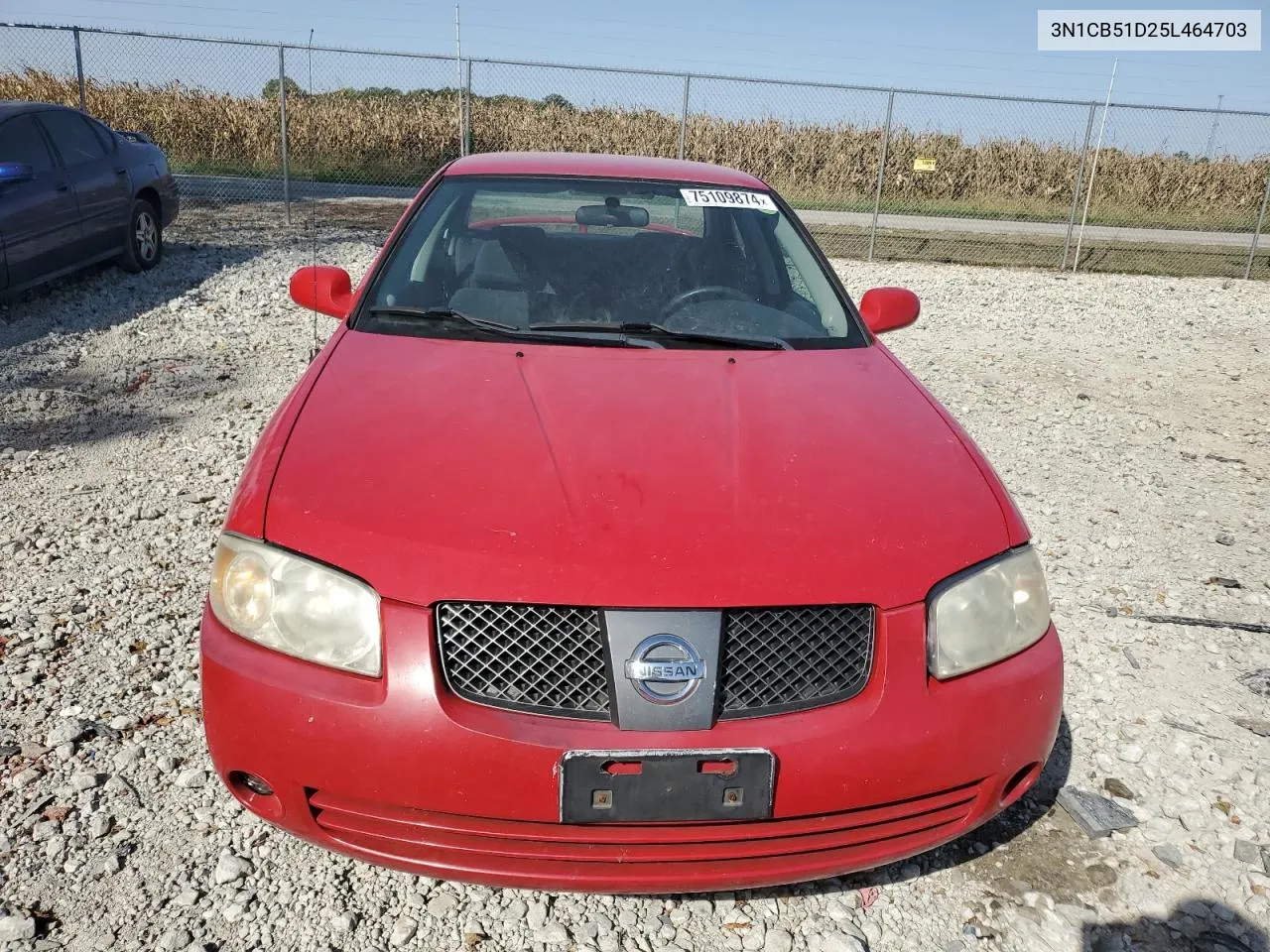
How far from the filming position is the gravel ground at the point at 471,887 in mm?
2234

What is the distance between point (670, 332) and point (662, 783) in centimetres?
156

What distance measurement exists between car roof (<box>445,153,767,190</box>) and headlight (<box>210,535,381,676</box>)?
2015 mm

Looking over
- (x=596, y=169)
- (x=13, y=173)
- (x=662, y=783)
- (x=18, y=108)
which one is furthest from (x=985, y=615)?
(x=18, y=108)

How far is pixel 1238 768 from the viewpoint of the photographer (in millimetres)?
2889

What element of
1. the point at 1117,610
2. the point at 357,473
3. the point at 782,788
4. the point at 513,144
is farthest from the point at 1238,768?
the point at 513,144

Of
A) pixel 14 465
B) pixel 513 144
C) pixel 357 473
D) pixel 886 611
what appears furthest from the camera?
pixel 513 144

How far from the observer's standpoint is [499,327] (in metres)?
2.96

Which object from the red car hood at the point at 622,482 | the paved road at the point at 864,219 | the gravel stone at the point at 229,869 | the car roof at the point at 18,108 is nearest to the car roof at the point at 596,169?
the red car hood at the point at 622,482

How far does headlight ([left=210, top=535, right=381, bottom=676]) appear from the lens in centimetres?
191

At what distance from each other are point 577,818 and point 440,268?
2008mm

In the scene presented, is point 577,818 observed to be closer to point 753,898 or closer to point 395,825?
point 395,825

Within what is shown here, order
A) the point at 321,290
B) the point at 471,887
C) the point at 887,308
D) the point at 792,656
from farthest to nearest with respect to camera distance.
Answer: the point at 887,308
the point at 321,290
the point at 471,887
the point at 792,656

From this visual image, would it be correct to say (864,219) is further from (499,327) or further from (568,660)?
(568,660)

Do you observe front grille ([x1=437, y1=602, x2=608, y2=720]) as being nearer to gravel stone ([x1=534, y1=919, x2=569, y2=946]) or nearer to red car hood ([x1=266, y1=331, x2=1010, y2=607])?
red car hood ([x1=266, y1=331, x2=1010, y2=607])
